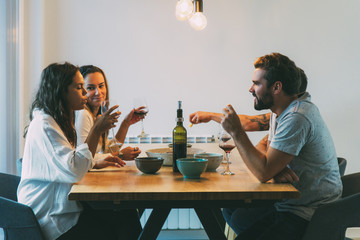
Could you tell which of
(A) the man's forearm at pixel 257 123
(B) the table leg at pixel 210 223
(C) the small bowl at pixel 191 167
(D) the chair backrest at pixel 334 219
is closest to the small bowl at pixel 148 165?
(C) the small bowl at pixel 191 167

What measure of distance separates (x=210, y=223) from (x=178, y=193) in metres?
0.28

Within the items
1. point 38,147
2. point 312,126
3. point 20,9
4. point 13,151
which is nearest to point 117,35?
point 20,9

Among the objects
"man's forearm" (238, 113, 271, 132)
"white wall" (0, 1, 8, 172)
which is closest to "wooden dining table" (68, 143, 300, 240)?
"man's forearm" (238, 113, 271, 132)

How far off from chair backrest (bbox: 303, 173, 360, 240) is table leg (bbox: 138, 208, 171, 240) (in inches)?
23.4

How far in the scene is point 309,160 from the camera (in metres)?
1.75

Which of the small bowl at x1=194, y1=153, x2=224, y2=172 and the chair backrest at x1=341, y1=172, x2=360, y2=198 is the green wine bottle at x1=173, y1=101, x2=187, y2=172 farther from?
the chair backrest at x1=341, y1=172, x2=360, y2=198

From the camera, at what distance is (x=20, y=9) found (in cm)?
329

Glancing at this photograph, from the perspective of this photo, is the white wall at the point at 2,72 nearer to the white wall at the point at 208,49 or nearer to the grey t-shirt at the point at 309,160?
the white wall at the point at 208,49

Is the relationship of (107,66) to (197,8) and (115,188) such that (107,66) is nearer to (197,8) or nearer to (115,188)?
(197,8)

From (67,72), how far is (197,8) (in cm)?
119

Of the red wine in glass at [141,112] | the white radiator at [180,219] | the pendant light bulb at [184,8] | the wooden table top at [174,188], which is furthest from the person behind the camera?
the white radiator at [180,219]

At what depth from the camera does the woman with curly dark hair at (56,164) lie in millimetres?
1612

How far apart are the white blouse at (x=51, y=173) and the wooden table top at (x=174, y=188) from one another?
0.09 metres

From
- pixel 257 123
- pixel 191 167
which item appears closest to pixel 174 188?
pixel 191 167
